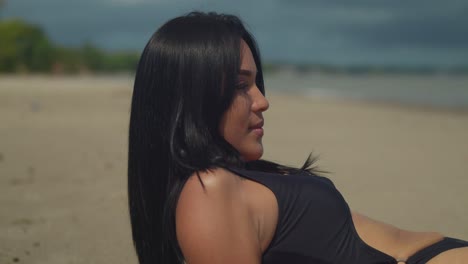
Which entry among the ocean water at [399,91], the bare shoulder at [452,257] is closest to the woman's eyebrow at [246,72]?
the bare shoulder at [452,257]

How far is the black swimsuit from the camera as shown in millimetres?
1500

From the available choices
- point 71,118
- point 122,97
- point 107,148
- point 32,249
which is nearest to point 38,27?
point 122,97

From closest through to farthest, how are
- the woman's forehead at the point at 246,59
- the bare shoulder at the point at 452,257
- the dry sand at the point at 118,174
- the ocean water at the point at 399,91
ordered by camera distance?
the woman's forehead at the point at 246,59 → the bare shoulder at the point at 452,257 → the dry sand at the point at 118,174 → the ocean water at the point at 399,91

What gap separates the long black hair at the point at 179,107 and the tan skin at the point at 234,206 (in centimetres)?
5

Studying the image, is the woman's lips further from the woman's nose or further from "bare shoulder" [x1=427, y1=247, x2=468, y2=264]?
"bare shoulder" [x1=427, y1=247, x2=468, y2=264]

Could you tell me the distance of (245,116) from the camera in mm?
1510

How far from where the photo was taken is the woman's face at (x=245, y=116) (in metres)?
1.49

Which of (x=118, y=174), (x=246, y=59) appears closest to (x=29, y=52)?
(x=118, y=174)

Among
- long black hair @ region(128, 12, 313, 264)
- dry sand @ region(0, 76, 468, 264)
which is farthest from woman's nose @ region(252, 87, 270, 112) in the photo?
dry sand @ region(0, 76, 468, 264)

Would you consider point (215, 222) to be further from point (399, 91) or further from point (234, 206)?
point (399, 91)

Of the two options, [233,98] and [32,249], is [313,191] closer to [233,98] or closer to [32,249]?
[233,98]

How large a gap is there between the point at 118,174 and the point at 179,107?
4.23 m

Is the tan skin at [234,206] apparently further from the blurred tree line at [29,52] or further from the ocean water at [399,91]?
the blurred tree line at [29,52]

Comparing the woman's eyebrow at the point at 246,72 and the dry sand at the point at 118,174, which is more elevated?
the woman's eyebrow at the point at 246,72
